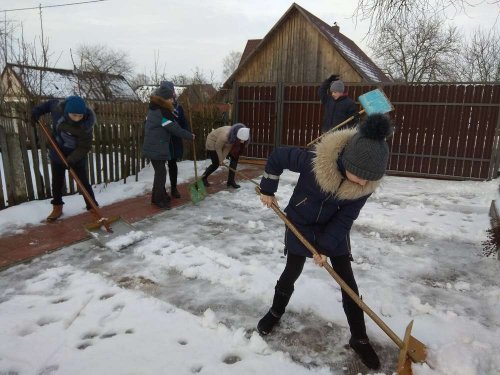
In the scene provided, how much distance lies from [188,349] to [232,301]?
2.06ft

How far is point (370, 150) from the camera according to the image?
189cm

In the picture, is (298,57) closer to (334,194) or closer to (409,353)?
(334,194)

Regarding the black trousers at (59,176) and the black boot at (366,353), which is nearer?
the black boot at (366,353)

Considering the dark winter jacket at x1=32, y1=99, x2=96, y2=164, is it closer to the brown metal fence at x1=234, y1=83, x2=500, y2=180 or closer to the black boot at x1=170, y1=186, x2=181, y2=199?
the black boot at x1=170, y1=186, x2=181, y2=199

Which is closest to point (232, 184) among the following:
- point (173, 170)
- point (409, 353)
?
point (173, 170)

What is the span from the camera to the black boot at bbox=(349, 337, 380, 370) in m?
2.20

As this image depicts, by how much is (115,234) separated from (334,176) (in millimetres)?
2765

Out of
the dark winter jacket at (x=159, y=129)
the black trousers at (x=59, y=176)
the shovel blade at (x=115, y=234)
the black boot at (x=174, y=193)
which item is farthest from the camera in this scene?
the black boot at (x=174, y=193)

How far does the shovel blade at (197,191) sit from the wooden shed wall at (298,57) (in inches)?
404

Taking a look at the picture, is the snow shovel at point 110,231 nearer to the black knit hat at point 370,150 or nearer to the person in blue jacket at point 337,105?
the black knit hat at point 370,150

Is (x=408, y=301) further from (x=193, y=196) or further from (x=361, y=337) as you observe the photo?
(x=193, y=196)

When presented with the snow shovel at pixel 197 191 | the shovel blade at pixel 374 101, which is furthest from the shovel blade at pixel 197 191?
the shovel blade at pixel 374 101

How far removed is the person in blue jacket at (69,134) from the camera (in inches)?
163

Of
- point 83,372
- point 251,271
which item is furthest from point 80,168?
point 83,372
